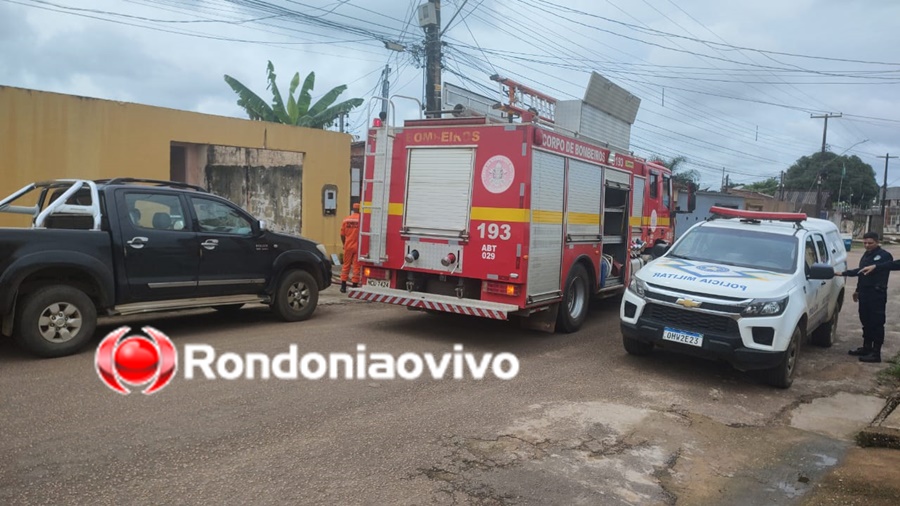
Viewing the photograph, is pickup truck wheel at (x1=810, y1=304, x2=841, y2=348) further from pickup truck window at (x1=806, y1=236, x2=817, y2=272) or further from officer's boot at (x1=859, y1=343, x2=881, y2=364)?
pickup truck window at (x1=806, y1=236, x2=817, y2=272)

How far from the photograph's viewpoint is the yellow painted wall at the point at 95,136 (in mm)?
10656

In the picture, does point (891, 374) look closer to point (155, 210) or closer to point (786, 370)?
point (786, 370)

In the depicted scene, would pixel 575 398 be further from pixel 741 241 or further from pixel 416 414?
pixel 741 241

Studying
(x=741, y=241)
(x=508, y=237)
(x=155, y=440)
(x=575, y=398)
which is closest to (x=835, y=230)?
(x=741, y=241)

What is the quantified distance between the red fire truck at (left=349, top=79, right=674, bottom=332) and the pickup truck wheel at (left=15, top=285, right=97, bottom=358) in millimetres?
3127

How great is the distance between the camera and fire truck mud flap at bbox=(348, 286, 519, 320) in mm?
7500

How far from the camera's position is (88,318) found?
6.55 m

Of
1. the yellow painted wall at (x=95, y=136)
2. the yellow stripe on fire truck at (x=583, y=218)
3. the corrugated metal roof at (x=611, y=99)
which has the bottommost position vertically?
the yellow stripe on fire truck at (x=583, y=218)

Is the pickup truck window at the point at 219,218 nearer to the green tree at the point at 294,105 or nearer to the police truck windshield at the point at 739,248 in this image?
the police truck windshield at the point at 739,248

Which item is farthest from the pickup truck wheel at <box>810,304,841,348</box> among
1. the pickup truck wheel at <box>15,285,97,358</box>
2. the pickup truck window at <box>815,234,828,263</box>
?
the pickup truck wheel at <box>15,285,97,358</box>

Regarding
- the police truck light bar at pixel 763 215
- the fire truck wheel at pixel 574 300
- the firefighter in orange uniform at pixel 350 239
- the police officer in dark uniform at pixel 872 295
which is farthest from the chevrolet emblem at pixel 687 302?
the firefighter in orange uniform at pixel 350 239

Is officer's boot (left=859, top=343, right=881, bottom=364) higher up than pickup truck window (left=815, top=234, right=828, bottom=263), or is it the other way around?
pickup truck window (left=815, top=234, right=828, bottom=263)

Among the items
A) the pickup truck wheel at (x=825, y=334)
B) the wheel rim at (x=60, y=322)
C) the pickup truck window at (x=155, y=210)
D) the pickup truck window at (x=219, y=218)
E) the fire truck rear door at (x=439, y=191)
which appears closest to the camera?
the wheel rim at (x=60, y=322)

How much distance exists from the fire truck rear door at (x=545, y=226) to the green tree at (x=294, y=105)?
12156 mm
